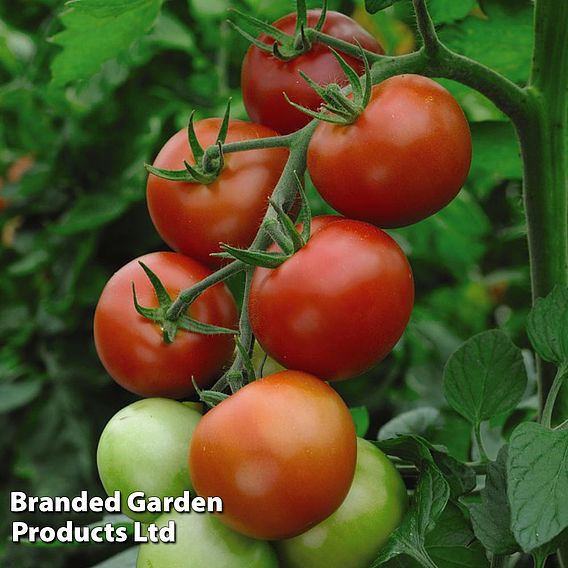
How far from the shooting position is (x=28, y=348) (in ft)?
4.89

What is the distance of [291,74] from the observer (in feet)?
1.98

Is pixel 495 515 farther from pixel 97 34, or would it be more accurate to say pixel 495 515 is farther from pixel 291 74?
pixel 97 34

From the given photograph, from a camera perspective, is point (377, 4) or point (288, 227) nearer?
point (288, 227)

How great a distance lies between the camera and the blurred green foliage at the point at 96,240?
53.6 inches

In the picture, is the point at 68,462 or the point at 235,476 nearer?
the point at 235,476

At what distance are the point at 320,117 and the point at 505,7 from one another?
342 mm

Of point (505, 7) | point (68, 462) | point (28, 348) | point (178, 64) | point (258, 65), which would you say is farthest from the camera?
point (178, 64)

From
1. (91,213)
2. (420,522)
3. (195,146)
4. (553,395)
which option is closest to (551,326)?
(553,395)

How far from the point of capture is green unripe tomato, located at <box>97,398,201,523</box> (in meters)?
0.55

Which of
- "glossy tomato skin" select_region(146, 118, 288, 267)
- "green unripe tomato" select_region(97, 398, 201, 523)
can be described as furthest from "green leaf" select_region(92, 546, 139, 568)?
"glossy tomato skin" select_region(146, 118, 288, 267)

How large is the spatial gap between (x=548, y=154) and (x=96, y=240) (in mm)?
968

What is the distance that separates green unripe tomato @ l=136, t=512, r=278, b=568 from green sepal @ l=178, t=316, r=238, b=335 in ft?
0.35

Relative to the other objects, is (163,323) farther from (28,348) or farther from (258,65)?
(28,348)

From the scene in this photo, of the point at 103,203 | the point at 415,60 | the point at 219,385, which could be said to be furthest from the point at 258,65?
the point at 103,203
